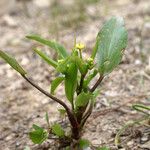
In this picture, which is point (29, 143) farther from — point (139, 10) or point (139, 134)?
point (139, 10)

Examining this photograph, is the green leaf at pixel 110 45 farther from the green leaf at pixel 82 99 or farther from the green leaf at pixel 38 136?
the green leaf at pixel 38 136

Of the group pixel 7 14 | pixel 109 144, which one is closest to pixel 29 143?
pixel 109 144

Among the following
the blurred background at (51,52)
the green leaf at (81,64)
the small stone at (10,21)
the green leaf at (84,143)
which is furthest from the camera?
the small stone at (10,21)

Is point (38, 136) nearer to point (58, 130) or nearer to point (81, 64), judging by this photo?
point (58, 130)

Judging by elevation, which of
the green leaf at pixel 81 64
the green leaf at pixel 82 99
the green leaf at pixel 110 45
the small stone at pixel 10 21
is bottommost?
the green leaf at pixel 82 99

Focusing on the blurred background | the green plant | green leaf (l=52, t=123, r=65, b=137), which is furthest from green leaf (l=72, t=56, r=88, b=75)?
the blurred background

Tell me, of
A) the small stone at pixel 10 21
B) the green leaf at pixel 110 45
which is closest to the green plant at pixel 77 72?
the green leaf at pixel 110 45
